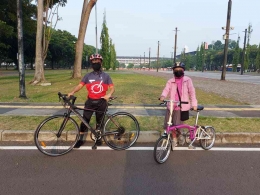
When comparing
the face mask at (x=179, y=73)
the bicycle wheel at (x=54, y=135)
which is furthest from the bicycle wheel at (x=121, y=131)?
the face mask at (x=179, y=73)

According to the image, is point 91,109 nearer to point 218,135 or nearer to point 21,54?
point 218,135

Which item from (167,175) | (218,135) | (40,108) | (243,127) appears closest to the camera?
(167,175)

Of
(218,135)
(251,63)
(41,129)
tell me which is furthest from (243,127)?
(251,63)

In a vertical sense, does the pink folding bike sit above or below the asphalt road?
above

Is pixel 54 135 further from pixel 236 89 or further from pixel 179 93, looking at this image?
pixel 236 89

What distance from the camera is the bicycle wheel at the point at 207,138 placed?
15.2 ft

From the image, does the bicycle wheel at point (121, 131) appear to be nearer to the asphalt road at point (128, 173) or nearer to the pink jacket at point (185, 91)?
the asphalt road at point (128, 173)

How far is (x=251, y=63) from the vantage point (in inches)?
3189

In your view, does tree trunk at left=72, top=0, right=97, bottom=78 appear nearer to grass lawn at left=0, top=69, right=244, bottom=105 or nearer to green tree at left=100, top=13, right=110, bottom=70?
grass lawn at left=0, top=69, right=244, bottom=105

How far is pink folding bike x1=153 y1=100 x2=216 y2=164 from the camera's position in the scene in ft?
13.1

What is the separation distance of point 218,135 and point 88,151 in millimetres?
2804

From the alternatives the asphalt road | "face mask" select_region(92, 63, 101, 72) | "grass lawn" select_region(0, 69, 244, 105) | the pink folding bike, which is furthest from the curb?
"grass lawn" select_region(0, 69, 244, 105)

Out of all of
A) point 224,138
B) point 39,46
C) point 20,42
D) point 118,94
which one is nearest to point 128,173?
point 224,138

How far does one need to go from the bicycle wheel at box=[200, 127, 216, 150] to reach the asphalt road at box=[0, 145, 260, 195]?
152mm
